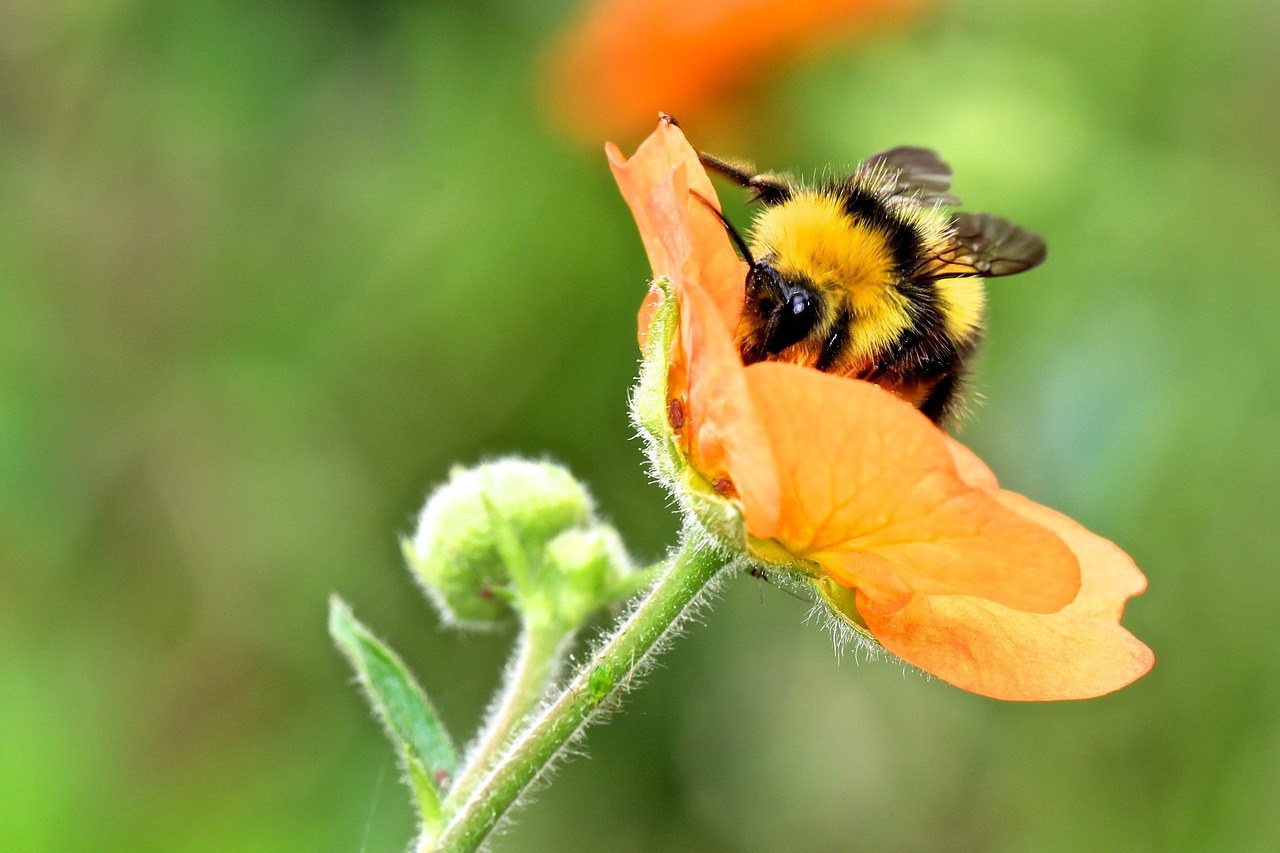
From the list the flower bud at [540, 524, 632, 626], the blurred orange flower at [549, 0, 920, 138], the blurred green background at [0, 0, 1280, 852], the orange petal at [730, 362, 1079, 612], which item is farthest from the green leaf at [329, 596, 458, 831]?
the blurred orange flower at [549, 0, 920, 138]

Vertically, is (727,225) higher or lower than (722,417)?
higher

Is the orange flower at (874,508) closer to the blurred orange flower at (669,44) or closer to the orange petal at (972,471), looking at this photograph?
the orange petal at (972,471)

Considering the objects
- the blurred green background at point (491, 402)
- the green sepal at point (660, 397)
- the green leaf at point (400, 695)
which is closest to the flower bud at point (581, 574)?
the green leaf at point (400, 695)

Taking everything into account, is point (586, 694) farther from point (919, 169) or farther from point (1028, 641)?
point (919, 169)

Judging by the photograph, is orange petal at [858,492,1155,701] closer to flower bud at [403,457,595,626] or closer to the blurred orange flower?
flower bud at [403,457,595,626]

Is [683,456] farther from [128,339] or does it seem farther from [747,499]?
[128,339]

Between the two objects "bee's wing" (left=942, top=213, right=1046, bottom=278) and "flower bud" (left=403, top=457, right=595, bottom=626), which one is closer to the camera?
"bee's wing" (left=942, top=213, right=1046, bottom=278)

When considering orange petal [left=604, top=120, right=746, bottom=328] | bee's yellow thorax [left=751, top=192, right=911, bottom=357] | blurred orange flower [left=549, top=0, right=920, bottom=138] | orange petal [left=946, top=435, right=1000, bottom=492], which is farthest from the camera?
blurred orange flower [left=549, top=0, right=920, bottom=138]

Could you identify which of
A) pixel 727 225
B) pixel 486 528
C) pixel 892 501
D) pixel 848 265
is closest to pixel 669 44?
pixel 486 528
